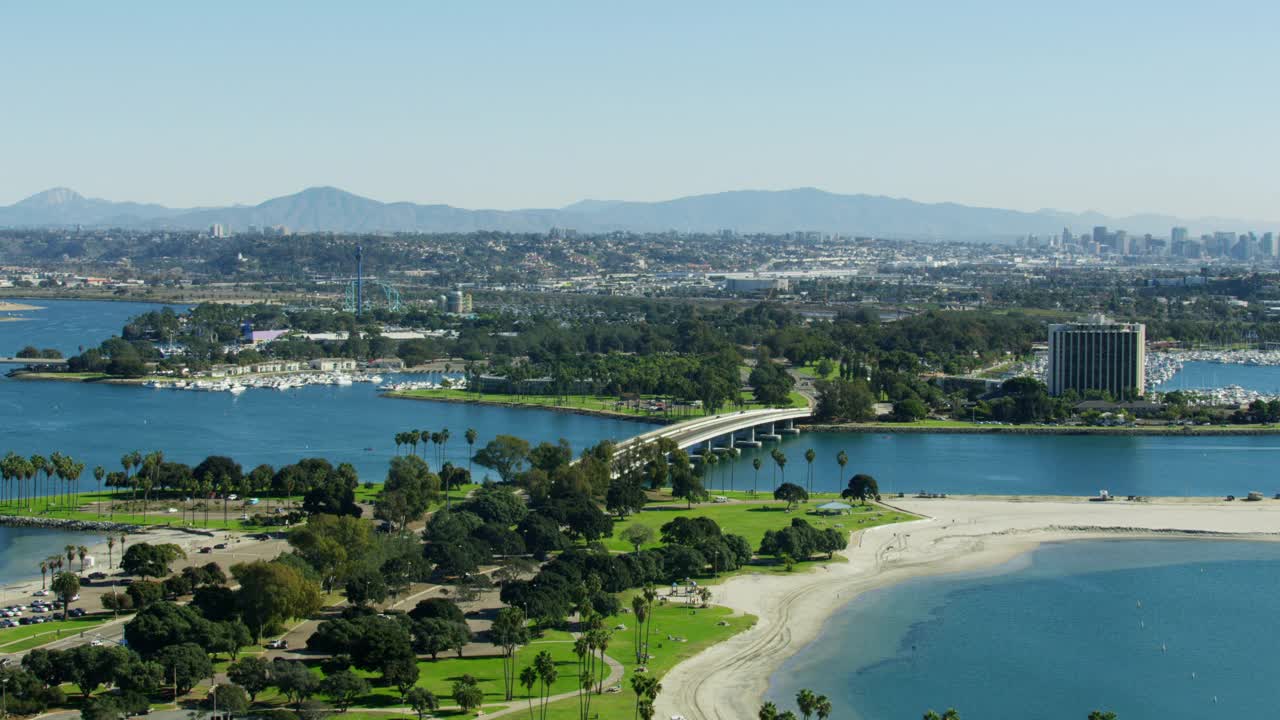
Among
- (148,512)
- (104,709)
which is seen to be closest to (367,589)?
(104,709)

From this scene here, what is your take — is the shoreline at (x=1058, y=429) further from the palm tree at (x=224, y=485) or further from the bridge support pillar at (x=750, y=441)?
the palm tree at (x=224, y=485)

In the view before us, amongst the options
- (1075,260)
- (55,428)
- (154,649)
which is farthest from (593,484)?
(1075,260)

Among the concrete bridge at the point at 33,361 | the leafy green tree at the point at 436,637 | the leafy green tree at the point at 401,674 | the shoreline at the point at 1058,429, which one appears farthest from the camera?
the concrete bridge at the point at 33,361

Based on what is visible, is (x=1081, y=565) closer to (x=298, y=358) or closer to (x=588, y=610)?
(x=588, y=610)

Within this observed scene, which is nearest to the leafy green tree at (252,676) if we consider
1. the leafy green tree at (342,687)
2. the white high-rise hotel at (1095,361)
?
the leafy green tree at (342,687)

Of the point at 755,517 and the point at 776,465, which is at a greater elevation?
the point at 755,517

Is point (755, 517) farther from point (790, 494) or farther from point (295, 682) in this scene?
point (295, 682)
